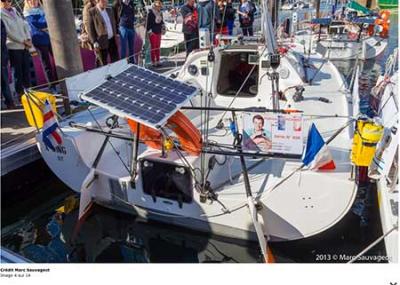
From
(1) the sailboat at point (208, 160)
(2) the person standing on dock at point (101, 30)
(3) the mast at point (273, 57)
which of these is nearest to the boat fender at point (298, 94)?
(1) the sailboat at point (208, 160)

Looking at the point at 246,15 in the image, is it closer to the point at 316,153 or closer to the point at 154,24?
the point at 154,24

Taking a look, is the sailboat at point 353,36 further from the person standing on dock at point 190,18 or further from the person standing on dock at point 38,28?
Answer: the person standing on dock at point 38,28


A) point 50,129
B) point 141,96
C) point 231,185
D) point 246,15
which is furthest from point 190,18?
point 231,185

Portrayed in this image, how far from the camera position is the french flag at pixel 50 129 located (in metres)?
4.84

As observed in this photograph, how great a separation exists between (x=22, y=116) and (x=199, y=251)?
11.7ft

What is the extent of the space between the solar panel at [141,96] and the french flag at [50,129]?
2.67ft

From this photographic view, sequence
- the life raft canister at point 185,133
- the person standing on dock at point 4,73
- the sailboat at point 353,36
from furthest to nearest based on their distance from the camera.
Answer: the sailboat at point 353,36 → the person standing on dock at point 4,73 → the life raft canister at point 185,133

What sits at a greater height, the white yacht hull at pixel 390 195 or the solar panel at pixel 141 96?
the solar panel at pixel 141 96

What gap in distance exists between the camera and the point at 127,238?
204 inches

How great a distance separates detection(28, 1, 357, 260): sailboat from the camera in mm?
4020

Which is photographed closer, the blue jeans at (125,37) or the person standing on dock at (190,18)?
the blue jeans at (125,37)

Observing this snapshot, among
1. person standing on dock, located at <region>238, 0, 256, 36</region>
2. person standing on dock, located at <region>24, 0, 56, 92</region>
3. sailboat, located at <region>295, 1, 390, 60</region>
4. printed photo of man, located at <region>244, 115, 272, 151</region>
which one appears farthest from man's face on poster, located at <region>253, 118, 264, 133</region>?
sailboat, located at <region>295, 1, 390, 60</region>

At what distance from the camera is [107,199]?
5.14 meters

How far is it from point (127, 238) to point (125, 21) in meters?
4.88
